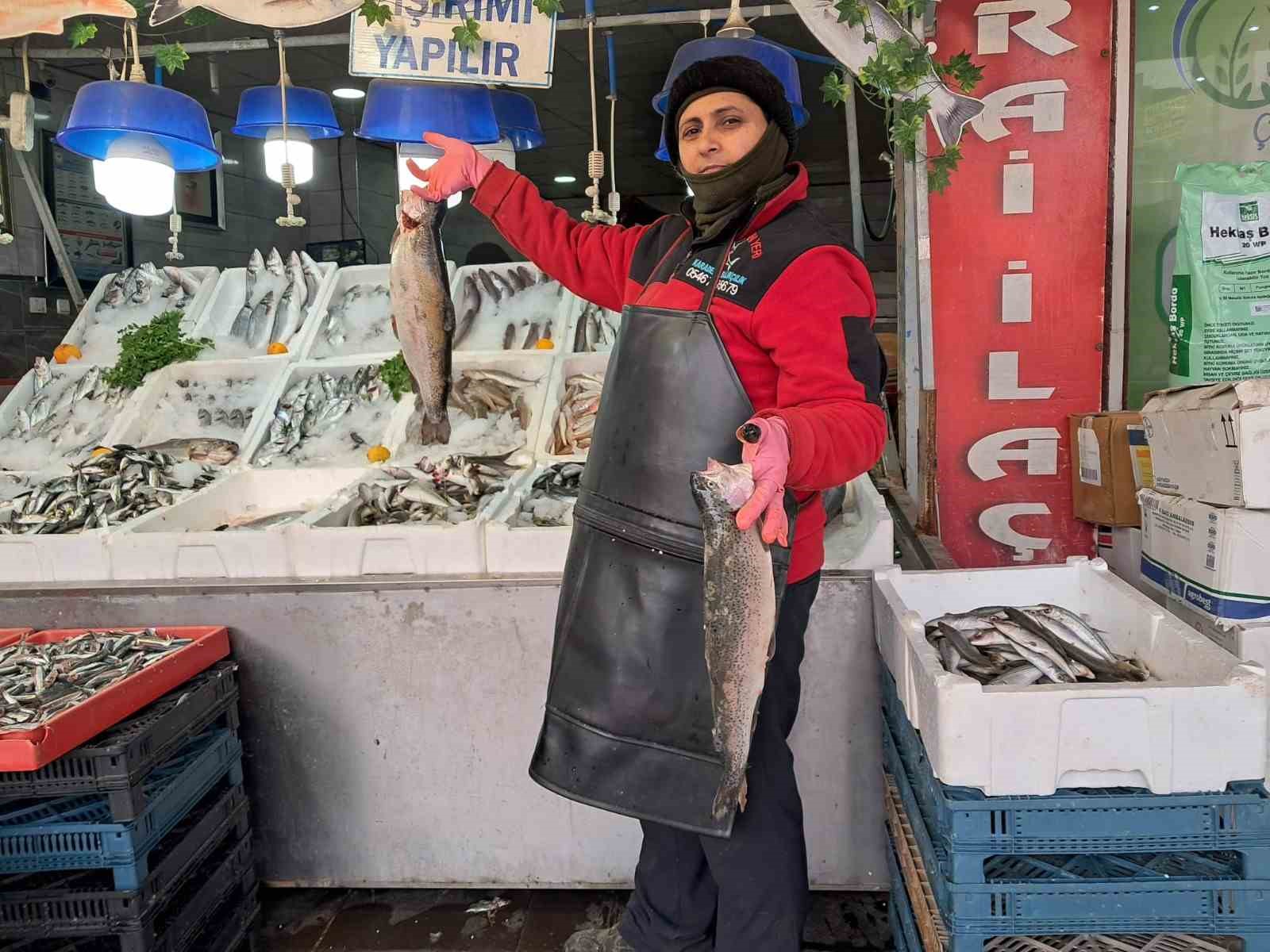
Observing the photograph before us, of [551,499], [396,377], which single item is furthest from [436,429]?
[396,377]

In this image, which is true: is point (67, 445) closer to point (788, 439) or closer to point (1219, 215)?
point (788, 439)

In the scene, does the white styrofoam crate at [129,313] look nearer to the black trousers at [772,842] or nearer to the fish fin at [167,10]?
the fish fin at [167,10]

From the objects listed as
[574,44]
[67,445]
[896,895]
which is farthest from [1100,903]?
[574,44]

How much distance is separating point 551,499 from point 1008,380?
2005 mm

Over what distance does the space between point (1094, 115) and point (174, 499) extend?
13.5 feet

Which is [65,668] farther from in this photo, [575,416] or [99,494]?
[575,416]

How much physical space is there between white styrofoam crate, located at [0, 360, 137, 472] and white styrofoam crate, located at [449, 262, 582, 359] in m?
1.78

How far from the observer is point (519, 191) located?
2734 mm

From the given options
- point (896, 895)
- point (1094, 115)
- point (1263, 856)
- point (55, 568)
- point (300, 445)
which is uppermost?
point (1094, 115)

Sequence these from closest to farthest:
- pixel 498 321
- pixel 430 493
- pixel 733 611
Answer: pixel 733 611 < pixel 430 493 < pixel 498 321

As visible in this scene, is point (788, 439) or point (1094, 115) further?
point (1094, 115)

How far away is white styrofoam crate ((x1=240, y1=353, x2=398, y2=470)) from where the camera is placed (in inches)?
170

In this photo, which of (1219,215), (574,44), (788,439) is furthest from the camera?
(574,44)

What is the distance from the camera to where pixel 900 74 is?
3.13 metres
